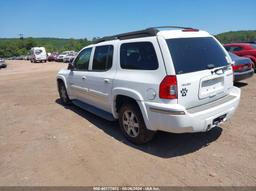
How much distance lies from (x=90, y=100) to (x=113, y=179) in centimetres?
263

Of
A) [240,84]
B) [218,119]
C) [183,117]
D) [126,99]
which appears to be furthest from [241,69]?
[183,117]

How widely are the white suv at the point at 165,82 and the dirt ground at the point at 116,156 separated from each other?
0.47m

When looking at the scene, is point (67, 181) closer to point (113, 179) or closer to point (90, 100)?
point (113, 179)

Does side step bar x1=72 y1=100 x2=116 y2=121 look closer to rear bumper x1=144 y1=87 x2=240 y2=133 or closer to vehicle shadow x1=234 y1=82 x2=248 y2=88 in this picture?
rear bumper x1=144 y1=87 x2=240 y2=133

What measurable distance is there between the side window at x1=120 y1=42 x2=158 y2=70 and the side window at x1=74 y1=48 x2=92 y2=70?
4.94 feet

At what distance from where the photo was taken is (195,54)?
3.72 m

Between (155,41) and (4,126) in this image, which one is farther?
(4,126)

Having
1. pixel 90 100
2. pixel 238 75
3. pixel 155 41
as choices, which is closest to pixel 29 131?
pixel 90 100

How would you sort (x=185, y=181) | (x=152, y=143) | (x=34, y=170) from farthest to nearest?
1. (x=152, y=143)
2. (x=34, y=170)
3. (x=185, y=181)

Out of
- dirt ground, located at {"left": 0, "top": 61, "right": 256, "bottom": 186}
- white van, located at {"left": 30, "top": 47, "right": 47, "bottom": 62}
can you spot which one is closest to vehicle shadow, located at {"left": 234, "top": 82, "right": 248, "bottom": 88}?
dirt ground, located at {"left": 0, "top": 61, "right": 256, "bottom": 186}

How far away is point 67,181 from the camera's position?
3242 mm

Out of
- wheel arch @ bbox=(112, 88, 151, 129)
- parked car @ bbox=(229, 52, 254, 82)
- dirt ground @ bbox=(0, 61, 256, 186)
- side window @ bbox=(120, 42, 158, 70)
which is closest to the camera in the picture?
dirt ground @ bbox=(0, 61, 256, 186)

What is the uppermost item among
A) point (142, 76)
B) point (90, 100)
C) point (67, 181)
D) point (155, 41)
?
point (155, 41)

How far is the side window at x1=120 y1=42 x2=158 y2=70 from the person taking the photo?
3.65 metres
